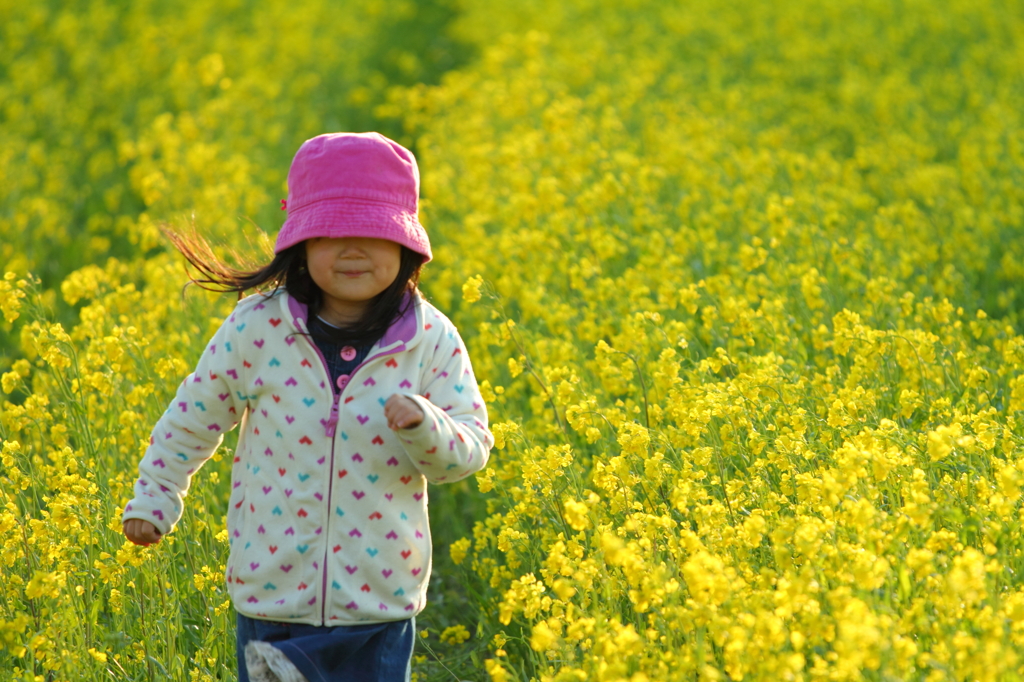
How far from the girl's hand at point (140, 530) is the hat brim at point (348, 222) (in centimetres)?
67

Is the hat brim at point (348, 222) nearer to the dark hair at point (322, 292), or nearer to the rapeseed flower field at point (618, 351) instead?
the dark hair at point (322, 292)

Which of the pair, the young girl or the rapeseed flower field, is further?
the rapeseed flower field

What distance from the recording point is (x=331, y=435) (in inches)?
94.3

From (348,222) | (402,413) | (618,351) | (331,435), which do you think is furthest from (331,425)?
(618,351)

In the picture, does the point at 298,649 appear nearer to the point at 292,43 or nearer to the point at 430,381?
the point at 430,381

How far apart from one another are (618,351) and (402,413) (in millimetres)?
1538

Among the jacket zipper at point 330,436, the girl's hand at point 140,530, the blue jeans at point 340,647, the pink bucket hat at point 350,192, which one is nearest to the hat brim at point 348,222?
the pink bucket hat at point 350,192

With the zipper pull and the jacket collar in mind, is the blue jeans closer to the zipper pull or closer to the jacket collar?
the zipper pull

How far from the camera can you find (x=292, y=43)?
12938mm

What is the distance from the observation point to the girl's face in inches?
96.3

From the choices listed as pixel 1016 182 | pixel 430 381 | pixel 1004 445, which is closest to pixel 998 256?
pixel 1016 182

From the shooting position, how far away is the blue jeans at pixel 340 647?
2.34 meters

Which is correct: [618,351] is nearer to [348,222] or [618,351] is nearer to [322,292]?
[322,292]

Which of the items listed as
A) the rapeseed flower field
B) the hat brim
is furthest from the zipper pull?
the rapeseed flower field
